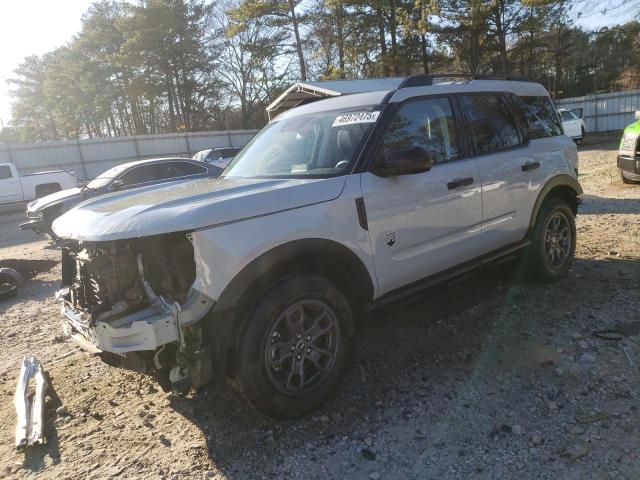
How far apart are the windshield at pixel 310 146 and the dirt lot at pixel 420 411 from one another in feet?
3.71

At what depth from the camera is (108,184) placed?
9.16 metres

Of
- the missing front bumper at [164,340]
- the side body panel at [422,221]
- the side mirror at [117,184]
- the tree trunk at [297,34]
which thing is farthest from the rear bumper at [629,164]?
the tree trunk at [297,34]

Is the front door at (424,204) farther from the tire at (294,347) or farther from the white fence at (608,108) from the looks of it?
the white fence at (608,108)

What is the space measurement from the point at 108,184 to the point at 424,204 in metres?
7.53

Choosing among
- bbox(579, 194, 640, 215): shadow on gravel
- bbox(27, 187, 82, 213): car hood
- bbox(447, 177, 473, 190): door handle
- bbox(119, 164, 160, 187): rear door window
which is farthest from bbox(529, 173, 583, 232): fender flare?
bbox(27, 187, 82, 213): car hood

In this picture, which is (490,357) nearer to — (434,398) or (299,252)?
(434,398)

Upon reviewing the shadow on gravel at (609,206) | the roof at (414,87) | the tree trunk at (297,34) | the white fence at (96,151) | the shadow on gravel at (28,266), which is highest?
the tree trunk at (297,34)

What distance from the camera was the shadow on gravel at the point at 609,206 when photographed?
7695 mm

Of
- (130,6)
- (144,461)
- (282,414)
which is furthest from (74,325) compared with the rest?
(130,6)

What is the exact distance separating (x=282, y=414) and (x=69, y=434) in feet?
4.57

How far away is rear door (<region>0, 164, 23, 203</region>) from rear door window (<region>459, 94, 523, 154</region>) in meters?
17.9

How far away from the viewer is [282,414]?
284 cm

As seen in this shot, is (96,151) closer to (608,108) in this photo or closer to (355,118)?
(355,118)

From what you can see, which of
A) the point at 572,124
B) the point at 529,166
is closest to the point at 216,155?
the point at 572,124
